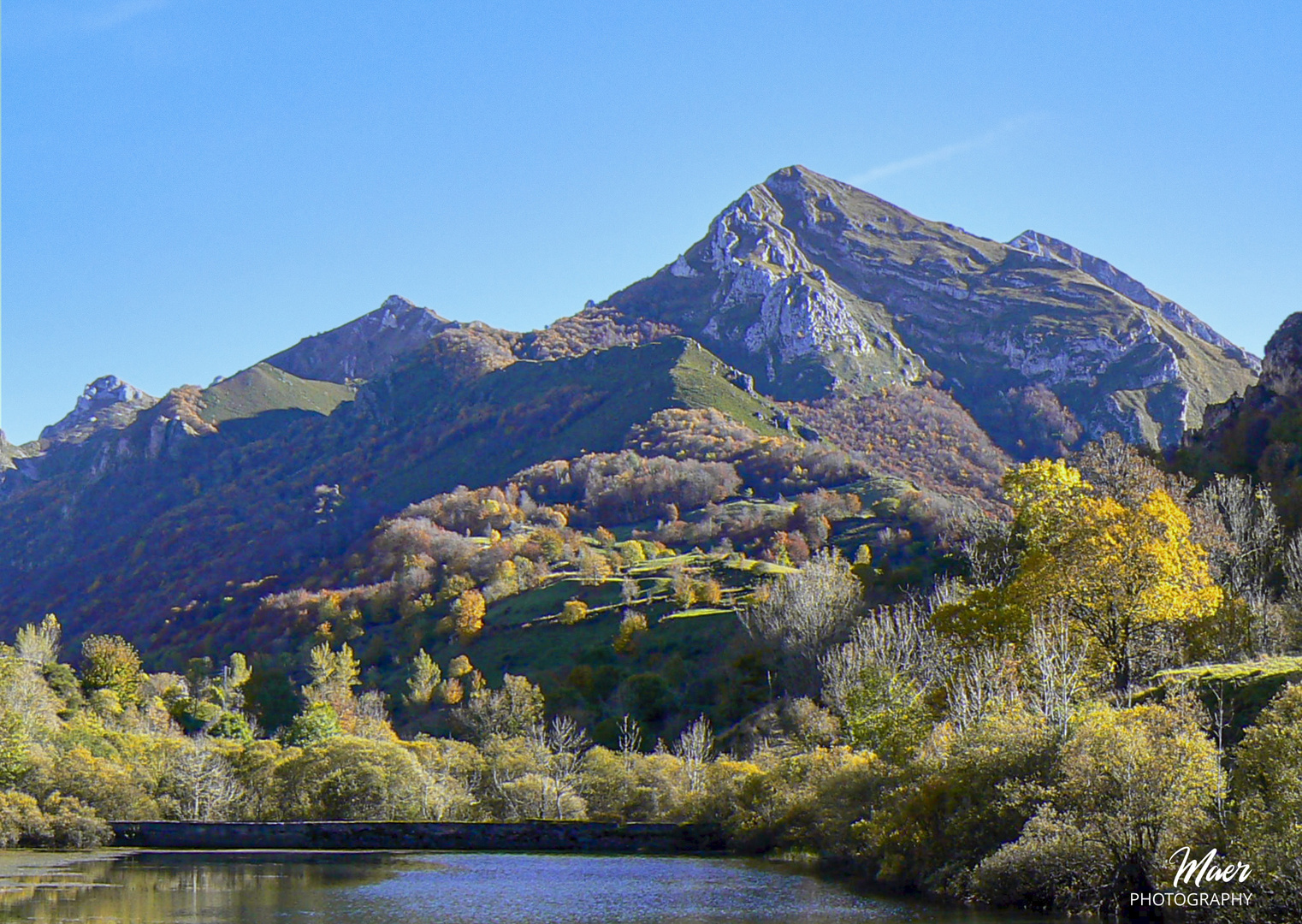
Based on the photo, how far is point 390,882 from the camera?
53688mm

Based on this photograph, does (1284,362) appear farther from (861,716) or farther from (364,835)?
(364,835)

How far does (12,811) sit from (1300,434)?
365 ft

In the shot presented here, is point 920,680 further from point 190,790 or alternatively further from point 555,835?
point 190,790

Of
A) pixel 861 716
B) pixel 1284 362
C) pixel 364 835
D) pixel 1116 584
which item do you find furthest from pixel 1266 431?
pixel 364 835

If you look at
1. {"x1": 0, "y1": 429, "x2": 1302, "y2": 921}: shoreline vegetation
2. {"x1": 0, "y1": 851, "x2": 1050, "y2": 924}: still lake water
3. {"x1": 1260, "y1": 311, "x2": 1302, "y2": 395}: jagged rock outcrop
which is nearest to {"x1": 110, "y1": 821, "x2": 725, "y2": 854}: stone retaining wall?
{"x1": 0, "y1": 429, "x2": 1302, "y2": 921}: shoreline vegetation

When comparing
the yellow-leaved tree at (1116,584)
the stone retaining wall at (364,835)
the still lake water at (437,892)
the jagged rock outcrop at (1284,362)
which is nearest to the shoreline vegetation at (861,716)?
the yellow-leaved tree at (1116,584)

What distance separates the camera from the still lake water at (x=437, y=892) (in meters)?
40.0

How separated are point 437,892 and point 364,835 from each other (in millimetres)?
32048

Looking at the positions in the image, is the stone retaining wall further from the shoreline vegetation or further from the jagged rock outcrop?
the jagged rock outcrop

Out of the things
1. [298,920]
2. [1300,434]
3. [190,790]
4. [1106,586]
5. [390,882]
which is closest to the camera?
[298,920]

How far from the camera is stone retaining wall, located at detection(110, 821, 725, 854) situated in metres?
76.4

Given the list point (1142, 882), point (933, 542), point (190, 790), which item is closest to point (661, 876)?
point (1142, 882)

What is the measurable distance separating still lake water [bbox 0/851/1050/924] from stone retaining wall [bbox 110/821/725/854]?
23.6 ft

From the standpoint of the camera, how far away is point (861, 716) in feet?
226
